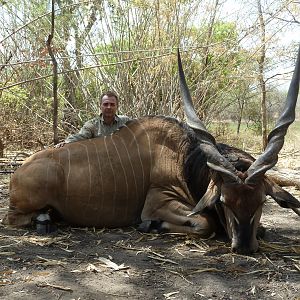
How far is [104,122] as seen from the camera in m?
4.67

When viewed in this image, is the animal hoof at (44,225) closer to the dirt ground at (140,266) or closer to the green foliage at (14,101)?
Answer: the dirt ground at (140,266)

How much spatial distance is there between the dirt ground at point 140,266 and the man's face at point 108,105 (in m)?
1.27

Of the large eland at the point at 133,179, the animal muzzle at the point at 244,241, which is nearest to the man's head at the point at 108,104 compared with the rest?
the large eland at the point at 133,179

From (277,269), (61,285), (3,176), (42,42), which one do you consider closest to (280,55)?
(42,42)

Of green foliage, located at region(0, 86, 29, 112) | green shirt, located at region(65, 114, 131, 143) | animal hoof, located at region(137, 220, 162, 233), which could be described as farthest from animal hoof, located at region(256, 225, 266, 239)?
green foliage, located at region(0, 86, 29, 112)

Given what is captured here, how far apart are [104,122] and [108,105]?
0.20 metres

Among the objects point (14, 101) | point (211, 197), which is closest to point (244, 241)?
point (211, 197)

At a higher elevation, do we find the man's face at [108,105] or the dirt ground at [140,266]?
the man's face at [108,105]

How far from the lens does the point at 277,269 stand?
2738 millimetres

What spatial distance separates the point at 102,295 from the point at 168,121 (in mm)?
1866

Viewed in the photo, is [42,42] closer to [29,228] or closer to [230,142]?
[230,142]

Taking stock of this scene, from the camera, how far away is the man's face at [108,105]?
454 cm

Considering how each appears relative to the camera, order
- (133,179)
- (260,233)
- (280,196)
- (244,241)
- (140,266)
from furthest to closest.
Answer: (133,179) < (260,233) < (280,196) < (244,241) < (140,266)

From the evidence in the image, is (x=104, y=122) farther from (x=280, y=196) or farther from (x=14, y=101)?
(x=14, y=101)
